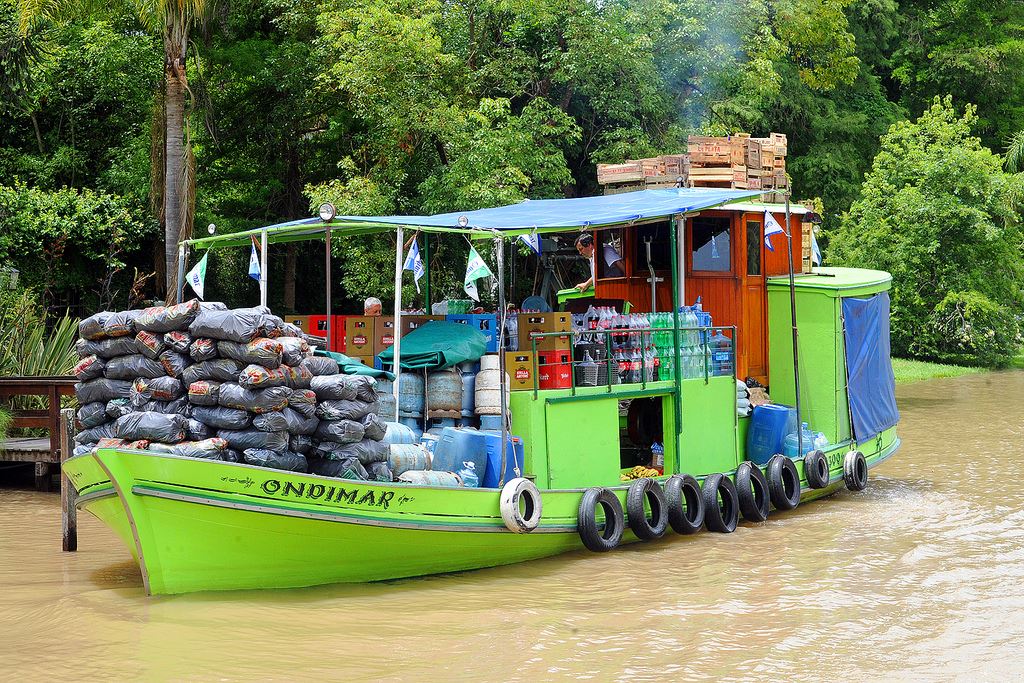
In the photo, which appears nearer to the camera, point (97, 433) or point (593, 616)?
point (593, 616)

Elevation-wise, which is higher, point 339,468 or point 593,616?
point 339,468

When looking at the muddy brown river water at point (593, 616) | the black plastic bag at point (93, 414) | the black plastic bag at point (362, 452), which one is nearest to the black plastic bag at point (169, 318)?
the black plastic bag at point (93, 414)

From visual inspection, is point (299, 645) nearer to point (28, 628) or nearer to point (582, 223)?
point (28, 628)

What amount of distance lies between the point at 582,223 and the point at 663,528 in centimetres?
Answer: 330

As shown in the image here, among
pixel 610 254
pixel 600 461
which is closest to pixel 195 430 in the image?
pixel 600 461

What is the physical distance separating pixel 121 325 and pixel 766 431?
→ 7.69m

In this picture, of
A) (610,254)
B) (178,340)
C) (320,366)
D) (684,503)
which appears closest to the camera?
(178,340)

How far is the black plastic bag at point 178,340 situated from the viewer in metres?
9.75

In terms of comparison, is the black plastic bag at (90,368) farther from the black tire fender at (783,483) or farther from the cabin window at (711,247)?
the black tire fender at (783,483)

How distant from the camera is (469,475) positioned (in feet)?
36.8

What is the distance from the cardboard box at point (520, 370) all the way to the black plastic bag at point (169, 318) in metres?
3.07

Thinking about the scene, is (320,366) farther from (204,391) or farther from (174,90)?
(174,90)

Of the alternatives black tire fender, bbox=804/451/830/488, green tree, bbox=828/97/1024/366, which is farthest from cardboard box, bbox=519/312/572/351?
green tree, bbox=828/97/1024/366

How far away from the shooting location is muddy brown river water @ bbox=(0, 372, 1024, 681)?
849 cm
